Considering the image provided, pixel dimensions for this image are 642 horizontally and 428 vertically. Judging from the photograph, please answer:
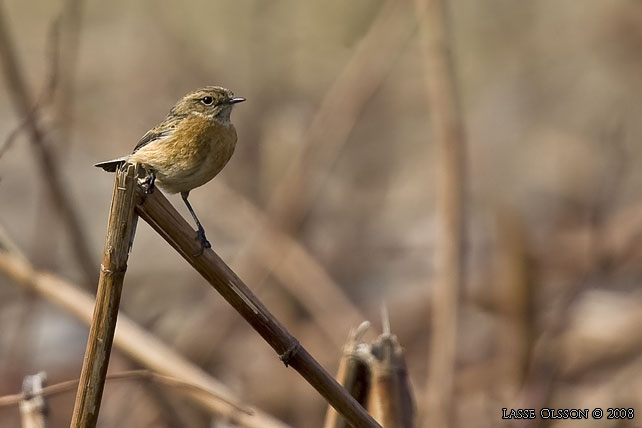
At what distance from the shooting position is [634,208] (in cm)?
588

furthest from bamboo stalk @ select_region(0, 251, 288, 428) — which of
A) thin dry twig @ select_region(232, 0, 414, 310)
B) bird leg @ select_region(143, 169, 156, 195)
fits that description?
thin dry twig @ select_region(232, 0, 414, 310)

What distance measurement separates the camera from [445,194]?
13.4 ft

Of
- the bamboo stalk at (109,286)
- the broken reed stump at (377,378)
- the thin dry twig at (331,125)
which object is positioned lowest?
the bamboo stalk at (109,286)

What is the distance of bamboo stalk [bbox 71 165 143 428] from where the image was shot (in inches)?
67.9

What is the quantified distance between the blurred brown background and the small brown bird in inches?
40.5

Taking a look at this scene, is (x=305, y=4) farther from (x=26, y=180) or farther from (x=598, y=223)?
(x=598, y=223)

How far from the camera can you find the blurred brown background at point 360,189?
505 centimetres

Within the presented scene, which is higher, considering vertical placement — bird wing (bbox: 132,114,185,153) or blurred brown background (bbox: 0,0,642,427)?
blurred brown background (bbox: 0,0,642,427)

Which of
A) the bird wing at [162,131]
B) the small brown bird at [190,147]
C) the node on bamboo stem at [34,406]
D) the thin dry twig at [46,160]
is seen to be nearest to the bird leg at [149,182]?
the small brown bird at [190,147]

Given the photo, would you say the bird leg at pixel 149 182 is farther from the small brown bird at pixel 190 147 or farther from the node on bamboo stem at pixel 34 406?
the node on bamboo stem at pixel 34 406

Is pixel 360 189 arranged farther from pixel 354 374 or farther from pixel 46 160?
pixel 354 374

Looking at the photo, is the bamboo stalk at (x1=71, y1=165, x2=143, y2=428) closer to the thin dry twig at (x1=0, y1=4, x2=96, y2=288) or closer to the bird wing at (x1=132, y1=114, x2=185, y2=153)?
the bird wing at (x1=132, y1=114, x2=185, y2=153)

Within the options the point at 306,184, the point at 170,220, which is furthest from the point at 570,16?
the point at 170,220

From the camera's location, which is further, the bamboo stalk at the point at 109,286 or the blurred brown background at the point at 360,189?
the blurred brown background at the point at 360,189
